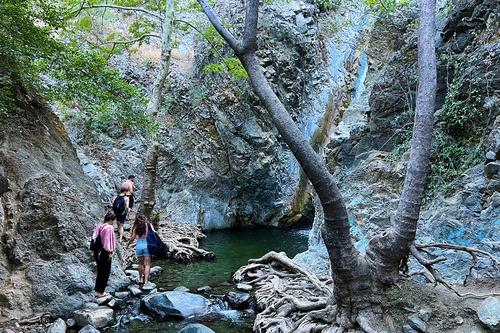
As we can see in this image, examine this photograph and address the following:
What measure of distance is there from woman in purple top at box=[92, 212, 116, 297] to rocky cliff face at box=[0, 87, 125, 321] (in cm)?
17

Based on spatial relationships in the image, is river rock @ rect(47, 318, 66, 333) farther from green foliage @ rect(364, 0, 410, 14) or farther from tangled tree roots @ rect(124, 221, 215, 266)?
green foliage @ rect(364, 0, 410, 14)

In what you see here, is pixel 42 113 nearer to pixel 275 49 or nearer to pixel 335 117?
pixel 275 49

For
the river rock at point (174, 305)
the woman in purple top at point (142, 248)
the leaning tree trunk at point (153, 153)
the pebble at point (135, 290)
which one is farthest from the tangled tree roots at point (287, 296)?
the leaning tree trunk at point (153, 153)

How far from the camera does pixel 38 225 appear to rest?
694 centimetres

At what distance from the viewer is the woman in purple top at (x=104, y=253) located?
6945mm

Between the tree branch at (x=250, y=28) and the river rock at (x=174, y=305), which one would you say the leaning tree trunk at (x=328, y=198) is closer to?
the tree branch at (x=250, y=28)

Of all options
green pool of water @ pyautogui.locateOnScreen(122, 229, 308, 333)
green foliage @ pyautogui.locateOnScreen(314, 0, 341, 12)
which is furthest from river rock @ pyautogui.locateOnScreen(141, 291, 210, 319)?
green foliage @ pyautogui.locateOnScreen(314, 0, 341, 12)

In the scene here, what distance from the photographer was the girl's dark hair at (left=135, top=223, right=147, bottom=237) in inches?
324

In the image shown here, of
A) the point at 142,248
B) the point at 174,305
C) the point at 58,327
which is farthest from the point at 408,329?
the point at 142,248

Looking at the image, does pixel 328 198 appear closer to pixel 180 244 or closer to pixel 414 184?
pixel 414 184

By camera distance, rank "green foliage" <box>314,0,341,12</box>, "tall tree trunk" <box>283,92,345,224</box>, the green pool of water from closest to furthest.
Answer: the green pool of water < "green foliage" <box>314,0,341,12</box> < "tall tree trunk" <box>283,92,345,224</box>

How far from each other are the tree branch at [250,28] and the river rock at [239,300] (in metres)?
4.58

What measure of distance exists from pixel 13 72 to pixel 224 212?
481 inches

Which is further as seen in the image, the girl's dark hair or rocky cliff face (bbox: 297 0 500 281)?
the girl's dark hair
